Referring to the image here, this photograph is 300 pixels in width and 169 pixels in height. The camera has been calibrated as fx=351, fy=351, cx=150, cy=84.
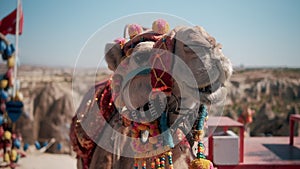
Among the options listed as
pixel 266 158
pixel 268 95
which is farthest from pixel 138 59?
pixel 268 95

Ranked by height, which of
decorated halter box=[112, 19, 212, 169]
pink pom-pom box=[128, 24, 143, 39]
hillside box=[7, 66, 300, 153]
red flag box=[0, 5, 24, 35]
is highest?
red flag box=[0, 5, 24, 35]

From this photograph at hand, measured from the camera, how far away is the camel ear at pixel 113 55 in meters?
1.68

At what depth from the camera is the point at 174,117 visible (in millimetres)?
1493

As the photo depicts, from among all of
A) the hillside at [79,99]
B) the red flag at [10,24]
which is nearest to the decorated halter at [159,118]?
the hillside at [79,99]

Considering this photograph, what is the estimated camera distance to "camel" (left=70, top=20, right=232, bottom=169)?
132cm

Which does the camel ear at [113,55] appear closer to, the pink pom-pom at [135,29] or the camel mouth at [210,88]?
the pink pom-pom at [135,29]

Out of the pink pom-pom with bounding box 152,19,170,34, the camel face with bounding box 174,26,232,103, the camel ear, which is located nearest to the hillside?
the camel ear

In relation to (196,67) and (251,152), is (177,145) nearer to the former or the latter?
(196,67)

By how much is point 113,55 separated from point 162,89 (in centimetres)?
40

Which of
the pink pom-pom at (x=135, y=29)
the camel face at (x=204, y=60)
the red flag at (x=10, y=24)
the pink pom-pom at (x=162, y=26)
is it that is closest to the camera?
the camel face at (x=204, y=60)

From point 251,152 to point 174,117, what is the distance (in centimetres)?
352

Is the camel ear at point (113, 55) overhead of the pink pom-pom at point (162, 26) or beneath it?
beneath

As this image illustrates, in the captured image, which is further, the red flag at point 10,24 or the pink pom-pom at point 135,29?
the red flag at point 10,24

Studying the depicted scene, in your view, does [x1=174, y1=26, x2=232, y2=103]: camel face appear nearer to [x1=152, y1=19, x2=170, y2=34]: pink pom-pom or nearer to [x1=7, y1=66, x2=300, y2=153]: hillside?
[x1=152, y1=19, x2=170, y2=34]: pink pom-pom
